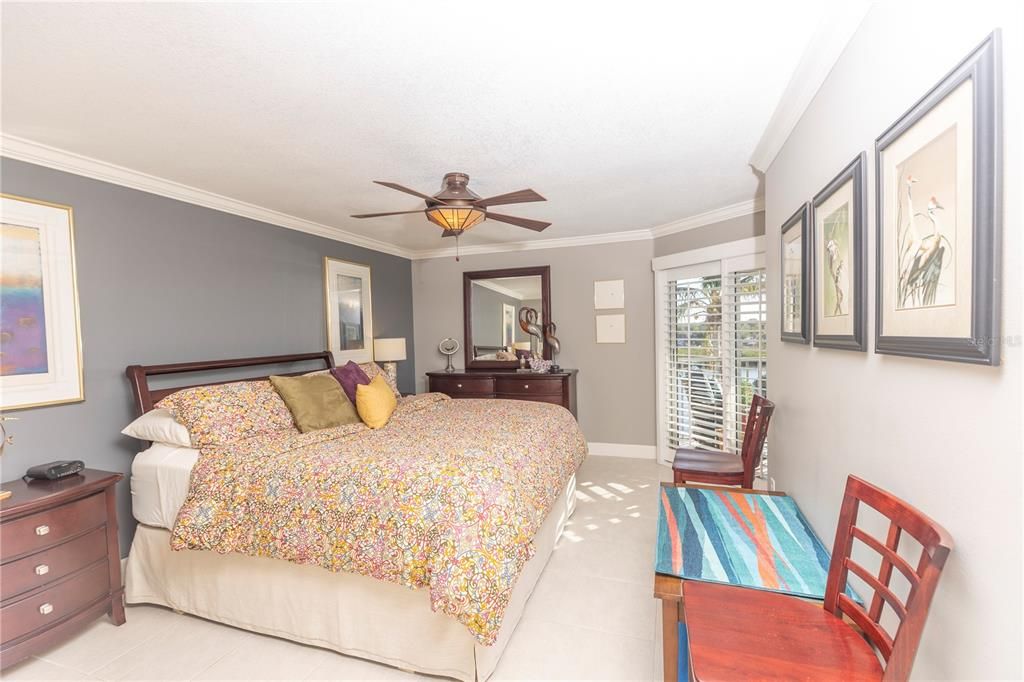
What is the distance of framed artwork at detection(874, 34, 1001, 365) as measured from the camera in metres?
0.84

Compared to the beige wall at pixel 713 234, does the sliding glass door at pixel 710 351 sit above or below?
below

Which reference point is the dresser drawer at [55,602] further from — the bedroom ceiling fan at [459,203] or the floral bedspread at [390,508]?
the bedroom ceiling fan at [459,203]

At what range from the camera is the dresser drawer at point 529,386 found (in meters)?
4.77

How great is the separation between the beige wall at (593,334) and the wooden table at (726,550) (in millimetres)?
2709

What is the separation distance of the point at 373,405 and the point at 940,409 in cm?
285

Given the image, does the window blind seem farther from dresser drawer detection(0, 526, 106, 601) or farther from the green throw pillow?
dresser drawer detection(0, 526, 106, 601)

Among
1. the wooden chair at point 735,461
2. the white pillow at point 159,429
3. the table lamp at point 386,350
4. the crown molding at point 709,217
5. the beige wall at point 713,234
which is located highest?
the crown molding at point 709,217

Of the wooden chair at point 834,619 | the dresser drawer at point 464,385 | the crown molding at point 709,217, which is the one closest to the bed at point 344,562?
the wooden chair at point 834,619

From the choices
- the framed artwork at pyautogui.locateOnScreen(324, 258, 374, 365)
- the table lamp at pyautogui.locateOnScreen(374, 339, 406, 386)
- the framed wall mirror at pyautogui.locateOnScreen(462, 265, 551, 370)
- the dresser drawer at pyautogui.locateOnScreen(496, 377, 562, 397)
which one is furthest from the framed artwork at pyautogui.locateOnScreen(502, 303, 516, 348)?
the framed artwork at pyautogui.locateOnScreen(324, 258, 374, 365)

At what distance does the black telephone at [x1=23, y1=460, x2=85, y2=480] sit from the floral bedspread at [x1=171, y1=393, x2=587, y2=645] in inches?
22.3

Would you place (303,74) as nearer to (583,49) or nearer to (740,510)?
(583,49)

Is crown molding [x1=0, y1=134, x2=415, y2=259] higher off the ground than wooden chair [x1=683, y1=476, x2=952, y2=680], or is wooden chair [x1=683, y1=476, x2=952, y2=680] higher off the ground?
crown molding [x1=0, y1=134, x2=415, y2=259]

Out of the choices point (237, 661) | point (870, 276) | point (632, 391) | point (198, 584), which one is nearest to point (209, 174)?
point (198, 584)

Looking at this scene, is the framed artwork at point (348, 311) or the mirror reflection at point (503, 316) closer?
the framed artwork at point (348, 311)
